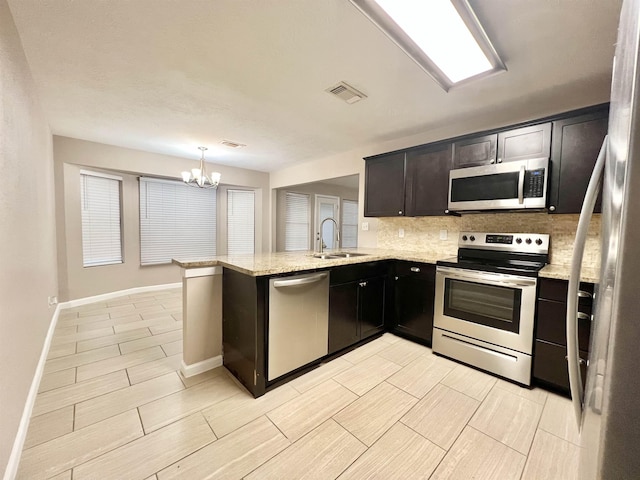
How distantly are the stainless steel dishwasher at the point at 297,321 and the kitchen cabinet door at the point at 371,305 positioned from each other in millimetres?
485

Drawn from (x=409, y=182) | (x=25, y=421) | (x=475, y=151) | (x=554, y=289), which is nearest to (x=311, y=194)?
(x=409, y=182)

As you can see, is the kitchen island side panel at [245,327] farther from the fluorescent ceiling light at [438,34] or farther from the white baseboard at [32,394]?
the fluorescent ceiling light at [438,34]

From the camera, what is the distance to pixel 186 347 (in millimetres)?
2115

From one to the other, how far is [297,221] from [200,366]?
174 inches

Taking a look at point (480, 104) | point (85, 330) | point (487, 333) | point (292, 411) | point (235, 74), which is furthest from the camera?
point (85, 330)

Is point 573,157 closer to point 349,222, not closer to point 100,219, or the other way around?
point 349,222

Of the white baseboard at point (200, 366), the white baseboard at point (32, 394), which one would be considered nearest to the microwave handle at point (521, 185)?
the white baseboard at point (200, 366)

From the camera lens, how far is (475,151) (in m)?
2.51

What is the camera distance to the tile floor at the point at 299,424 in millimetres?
1334

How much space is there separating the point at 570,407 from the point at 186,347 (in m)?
2.84

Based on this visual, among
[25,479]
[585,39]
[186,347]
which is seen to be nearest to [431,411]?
[186,347]

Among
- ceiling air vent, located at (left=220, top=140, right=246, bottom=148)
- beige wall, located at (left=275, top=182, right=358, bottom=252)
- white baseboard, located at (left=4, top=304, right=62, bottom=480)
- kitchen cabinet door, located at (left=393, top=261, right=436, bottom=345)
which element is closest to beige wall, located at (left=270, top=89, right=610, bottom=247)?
beige wall, located at (left=275, top=182, right=358, bottom=252)

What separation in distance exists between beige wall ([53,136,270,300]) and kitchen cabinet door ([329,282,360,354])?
3.73 meters

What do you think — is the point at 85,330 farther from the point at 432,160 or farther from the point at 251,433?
the point at 432,160
